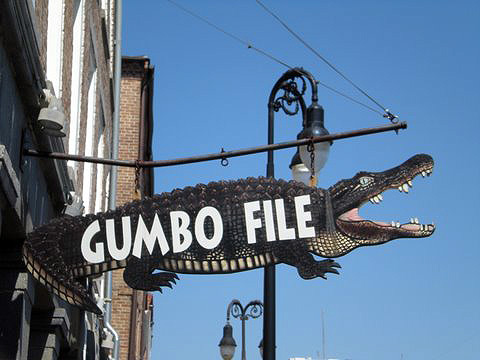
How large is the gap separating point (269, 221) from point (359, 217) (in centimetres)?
72

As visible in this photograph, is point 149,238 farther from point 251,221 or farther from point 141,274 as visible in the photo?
point 251,221

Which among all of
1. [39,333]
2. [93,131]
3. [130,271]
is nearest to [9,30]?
[130,271]

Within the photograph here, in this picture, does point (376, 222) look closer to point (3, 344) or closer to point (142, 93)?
point (3, 344)

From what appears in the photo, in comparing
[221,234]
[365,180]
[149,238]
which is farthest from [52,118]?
[365,180]

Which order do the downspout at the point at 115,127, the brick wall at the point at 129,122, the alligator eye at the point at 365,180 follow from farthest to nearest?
1. the brick wall at the point at 129,122
2. the downspout at the point at 115,127
3. the alligator eye at the point at 365,180

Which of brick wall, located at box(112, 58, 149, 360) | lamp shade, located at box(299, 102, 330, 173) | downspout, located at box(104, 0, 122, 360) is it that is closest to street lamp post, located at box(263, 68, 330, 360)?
lamp shade, located at box(299, 102, 330, 173)

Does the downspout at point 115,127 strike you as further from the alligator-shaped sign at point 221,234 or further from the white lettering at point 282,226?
the white lettering at point 282,226

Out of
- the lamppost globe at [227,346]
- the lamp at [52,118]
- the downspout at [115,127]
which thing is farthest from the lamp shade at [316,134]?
the lamppost globe at [227,346]

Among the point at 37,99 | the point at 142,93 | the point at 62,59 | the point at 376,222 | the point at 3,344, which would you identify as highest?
the point at 142,93

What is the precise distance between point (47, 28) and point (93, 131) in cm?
542

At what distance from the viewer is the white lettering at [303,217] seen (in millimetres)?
8312

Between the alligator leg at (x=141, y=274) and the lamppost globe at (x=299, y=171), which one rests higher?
the lamppost globe at (x=299, y=171)

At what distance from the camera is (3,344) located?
9070 mm

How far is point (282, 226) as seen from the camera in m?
8.37
